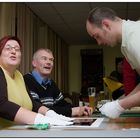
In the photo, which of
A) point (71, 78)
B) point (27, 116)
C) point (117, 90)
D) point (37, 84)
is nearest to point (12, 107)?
point (27, 116)

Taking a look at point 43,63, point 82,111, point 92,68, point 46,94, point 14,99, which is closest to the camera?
point 14,99

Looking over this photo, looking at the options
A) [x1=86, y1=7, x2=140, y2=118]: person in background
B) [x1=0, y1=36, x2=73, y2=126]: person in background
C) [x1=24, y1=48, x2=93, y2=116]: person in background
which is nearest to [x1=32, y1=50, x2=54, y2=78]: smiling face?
[x1=24, y1=48, x2=93, y2=116]: person in background

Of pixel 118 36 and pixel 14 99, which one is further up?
pixel 118 36

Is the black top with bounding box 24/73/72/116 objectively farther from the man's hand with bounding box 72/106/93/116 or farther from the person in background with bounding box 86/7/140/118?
the person in background with bounding box 86/7/140/118

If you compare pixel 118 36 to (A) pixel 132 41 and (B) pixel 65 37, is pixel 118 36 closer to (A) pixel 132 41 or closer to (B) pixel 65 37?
(A) pixel 132 41

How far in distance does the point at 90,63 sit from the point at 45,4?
3697 mm

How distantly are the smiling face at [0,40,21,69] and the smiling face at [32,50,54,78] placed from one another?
0.66 metres

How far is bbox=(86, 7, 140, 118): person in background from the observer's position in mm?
1495

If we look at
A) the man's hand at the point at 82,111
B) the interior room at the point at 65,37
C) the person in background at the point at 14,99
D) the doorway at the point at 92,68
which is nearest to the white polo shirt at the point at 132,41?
the person in background at the point at 14,99

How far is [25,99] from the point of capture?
190 cm

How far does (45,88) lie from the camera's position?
8.30 feet

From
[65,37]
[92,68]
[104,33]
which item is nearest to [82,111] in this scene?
[104,33]

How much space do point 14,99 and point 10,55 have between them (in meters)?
0.32

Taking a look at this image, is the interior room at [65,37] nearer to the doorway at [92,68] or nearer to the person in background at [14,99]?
the doorway at [92,68]
